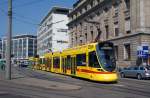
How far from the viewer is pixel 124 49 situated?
55844 millimetres

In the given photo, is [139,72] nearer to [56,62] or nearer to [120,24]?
[56,62]

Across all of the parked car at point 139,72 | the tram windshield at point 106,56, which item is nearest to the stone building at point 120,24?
the parked car at point 139,72

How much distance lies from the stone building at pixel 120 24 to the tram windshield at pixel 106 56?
78.5 feet

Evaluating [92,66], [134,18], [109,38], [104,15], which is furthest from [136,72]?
[104,15]

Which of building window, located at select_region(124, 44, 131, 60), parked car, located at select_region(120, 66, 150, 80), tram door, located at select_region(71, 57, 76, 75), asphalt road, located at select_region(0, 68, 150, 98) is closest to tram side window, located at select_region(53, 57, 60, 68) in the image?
parked car, located at select_region(120, 66, 150, 80)

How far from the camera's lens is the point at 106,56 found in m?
26.7

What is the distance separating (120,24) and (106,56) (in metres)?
31.8

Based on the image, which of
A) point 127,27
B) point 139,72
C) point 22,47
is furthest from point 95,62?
point 22,47

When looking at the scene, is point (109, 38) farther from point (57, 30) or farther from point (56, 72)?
point (57, 30)

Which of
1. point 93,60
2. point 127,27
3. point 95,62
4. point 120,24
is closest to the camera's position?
point 95,62

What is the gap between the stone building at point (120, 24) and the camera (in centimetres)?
5144

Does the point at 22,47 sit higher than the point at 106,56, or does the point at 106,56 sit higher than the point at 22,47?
the point at 22,47

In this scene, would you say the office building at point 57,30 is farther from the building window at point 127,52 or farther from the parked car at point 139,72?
the parked car at point 139,72

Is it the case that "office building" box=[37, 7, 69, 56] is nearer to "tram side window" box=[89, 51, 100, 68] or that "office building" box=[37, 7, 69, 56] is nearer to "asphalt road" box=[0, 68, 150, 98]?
"tram side window" box=[89, 51, 100, 68]
